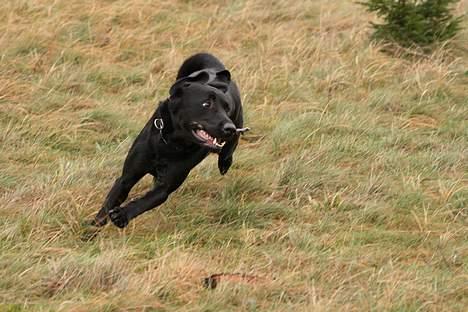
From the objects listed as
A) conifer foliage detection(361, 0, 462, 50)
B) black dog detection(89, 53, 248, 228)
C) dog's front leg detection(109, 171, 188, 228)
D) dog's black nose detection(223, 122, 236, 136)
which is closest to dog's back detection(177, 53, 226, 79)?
black dog detection(89, 53, 248, 228)

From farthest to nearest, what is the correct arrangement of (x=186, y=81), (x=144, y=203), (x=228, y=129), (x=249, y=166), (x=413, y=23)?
1. (x=413, y=23)
2. (x=249, y=166)
3. (x=186, y=81)
4. (x=144, y=203)
5. (x=228, y=129)

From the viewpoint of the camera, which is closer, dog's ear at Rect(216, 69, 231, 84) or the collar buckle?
the collar buckle

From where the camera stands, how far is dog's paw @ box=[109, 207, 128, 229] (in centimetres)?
532

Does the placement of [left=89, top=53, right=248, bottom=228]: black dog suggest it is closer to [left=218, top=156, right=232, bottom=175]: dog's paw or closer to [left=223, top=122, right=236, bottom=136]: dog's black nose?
[left=223, top=122, right=236, bottom=136]: dog's black nose

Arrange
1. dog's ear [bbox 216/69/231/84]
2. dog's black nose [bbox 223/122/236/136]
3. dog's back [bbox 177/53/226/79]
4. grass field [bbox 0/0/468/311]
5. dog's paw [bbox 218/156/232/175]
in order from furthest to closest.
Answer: dog's back [bbox 177/53/226/79]
dog's paw [bbox 218/156/232/175]
dog's ear [bbox 216/69/231/84]
dog's black nose [bbox 223/122/236/136]
grass field [bbox 0/0/468/311]

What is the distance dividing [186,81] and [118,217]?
0.87m

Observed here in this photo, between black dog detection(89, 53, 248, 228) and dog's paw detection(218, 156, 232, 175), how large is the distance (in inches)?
23.1

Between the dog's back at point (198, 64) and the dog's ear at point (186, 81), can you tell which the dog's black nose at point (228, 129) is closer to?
the dog's ear at point (186, 81)

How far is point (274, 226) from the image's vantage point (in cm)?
573

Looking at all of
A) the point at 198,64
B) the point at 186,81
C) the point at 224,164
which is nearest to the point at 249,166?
Answer: the point at 224,164

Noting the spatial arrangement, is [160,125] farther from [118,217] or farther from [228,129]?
[118,217]

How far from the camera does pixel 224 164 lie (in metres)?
6.35

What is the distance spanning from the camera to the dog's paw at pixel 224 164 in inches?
249

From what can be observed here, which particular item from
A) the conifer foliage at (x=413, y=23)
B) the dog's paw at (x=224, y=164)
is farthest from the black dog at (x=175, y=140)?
the conifer foliage at (x=413, y=23)
